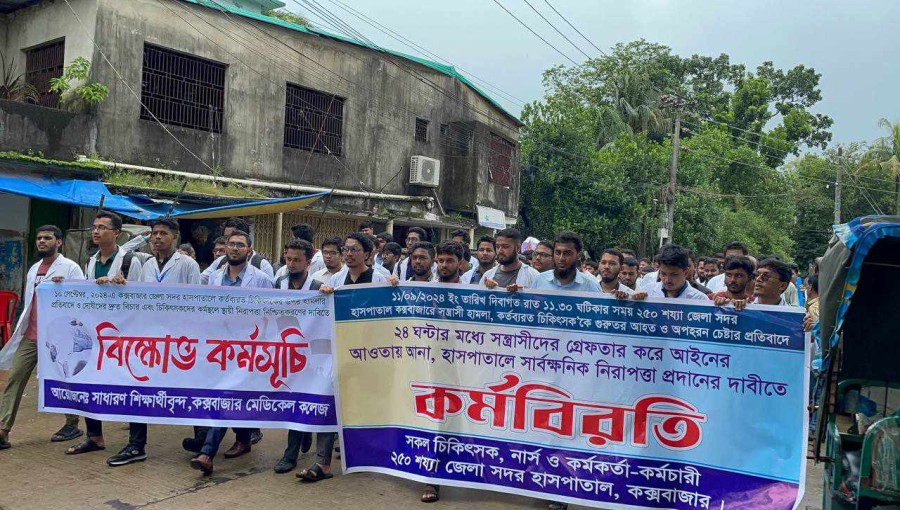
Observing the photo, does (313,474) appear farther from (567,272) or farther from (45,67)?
(45,67)

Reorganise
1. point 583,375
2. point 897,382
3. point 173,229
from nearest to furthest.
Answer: point 897,382, point 583,375, point 173,229

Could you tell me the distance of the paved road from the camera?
4781 mm

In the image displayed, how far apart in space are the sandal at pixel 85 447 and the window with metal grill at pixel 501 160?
16913 millimetres

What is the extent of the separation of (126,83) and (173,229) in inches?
311

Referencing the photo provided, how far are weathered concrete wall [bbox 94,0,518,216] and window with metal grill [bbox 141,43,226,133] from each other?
0.17 meters

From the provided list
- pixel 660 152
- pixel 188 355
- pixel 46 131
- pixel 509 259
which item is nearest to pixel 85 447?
pixel 188 355

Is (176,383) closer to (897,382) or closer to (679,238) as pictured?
(897,382)

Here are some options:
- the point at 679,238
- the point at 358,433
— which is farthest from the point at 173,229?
the point at 679,238

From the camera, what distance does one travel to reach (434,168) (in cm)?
1936

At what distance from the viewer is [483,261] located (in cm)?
771

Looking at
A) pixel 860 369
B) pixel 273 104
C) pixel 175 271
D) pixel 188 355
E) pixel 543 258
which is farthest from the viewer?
pixel 273 104

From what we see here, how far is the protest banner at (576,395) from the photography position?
4148 millimetres

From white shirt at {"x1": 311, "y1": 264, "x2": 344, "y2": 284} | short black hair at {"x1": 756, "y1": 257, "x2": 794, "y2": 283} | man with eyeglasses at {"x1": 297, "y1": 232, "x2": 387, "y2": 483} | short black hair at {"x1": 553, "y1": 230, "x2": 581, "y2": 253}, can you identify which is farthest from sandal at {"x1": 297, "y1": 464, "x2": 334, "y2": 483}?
short black hair at {"x1": 756, "y1": 257, "x2": 794, "y2": 283}

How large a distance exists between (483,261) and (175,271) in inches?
122
